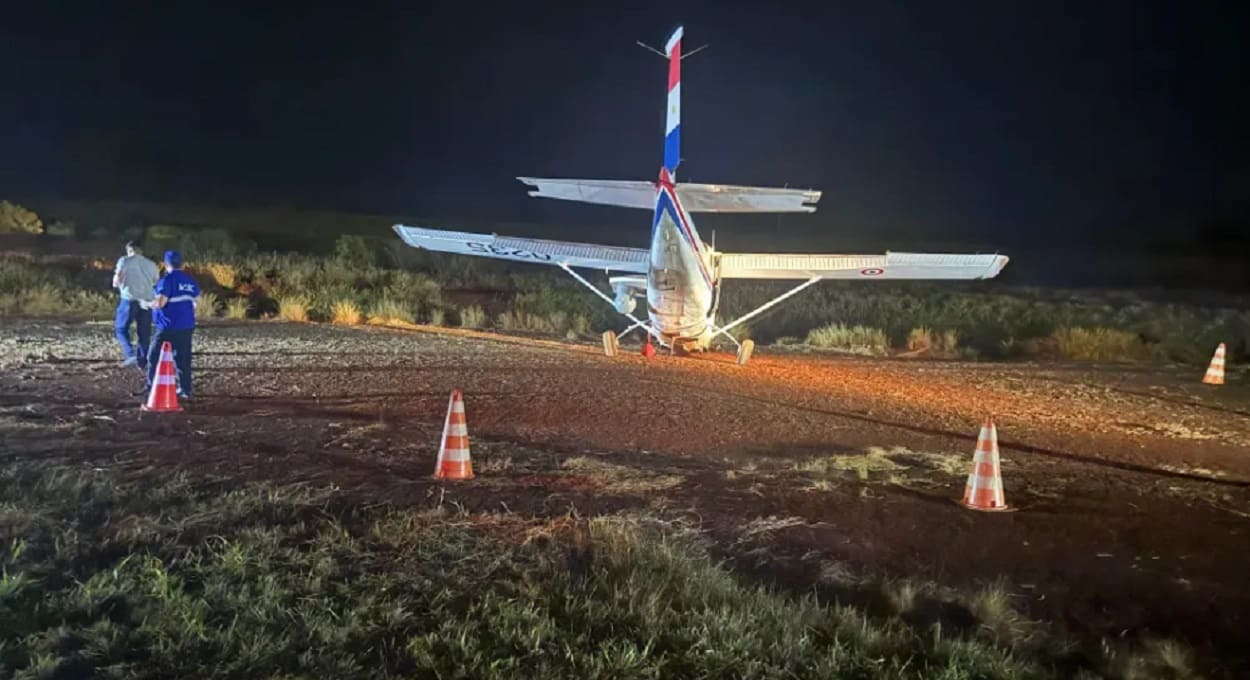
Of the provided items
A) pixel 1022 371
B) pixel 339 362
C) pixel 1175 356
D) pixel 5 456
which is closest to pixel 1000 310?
pixel 1175 356

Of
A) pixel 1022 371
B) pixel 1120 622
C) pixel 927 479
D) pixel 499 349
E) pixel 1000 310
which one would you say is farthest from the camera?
pixel 1000 310

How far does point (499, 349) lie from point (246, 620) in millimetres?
14458

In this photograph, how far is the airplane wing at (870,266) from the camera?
18.5 m

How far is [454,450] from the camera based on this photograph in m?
8.53

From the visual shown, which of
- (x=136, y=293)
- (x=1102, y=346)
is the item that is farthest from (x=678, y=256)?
(x=1102, y=346)

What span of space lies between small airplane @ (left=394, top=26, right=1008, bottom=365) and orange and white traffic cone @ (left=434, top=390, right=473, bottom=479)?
9.35m

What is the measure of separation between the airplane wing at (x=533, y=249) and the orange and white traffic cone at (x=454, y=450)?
A: 40.1ft

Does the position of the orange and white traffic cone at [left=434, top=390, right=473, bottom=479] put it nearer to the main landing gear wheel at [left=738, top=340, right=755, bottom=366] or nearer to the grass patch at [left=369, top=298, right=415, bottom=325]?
the main landing gear wheel at [left=738, top=340, right=755, bottom=366]

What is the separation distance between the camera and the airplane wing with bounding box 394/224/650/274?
20.6 m

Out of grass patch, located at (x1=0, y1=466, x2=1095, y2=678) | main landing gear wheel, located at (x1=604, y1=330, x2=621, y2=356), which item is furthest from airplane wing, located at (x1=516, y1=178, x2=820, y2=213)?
grass patch, located at (x1=0, y1=466, x2=1095, y2=678)

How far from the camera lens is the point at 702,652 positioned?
4902 mm

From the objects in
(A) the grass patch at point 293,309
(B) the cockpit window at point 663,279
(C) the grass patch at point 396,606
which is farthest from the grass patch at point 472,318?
(C) the grass patch at point 396,606

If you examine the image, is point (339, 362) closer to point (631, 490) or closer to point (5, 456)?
point (5, 456)

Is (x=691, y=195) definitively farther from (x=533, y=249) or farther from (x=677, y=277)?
(x=533, y=249)
